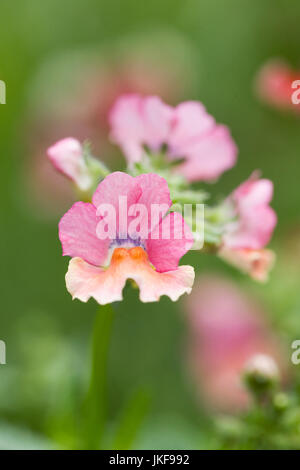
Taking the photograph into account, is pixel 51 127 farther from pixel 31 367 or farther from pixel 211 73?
pixel 31 367

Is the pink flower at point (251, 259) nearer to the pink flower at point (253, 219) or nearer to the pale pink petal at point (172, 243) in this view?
the pink flower at point (253, 219)

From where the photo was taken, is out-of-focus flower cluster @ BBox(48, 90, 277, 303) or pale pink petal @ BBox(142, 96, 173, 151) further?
pale pink petal @ BBox(142, 96, 173, 151)

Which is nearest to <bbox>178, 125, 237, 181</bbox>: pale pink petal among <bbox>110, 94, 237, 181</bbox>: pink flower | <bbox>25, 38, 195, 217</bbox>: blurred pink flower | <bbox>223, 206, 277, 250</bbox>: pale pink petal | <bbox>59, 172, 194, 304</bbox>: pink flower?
<bbox>110, 94, 237, 181</bbox>: pink flower

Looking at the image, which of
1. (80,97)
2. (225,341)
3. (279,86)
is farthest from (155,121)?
(80,97)

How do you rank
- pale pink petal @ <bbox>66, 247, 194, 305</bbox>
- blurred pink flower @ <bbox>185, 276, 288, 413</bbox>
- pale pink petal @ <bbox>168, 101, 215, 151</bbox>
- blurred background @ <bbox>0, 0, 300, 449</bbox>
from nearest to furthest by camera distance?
pale pink petal @ <bbox>66, 247, 194, 305</bbox>
pale pink petal @ <bbox>168, 101, 215, 151</bbox>
blurred background @ <bbox>0, 0, 300, 449</bbox>
blurred pink flower @ <bbox>185, 276, 288, 413</bbox>

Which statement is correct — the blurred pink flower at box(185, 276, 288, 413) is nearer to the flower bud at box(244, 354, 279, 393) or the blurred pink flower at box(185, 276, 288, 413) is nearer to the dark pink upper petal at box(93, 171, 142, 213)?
the flower bud at box(244, 354, 279, 393)

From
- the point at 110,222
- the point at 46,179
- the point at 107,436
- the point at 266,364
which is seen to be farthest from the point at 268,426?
the point at 46,179

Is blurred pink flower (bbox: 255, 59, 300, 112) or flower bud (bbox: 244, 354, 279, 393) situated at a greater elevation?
blurred pink flower (bbox: 255, 59, 300, 112)

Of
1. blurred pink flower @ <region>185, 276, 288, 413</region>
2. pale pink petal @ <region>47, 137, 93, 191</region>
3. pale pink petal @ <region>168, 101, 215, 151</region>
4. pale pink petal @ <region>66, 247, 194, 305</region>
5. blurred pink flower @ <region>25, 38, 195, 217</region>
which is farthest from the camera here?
blurred pink flower @ <region>25, 38, 195, 217</region>

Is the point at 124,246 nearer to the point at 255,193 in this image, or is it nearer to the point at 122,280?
the point at 122,280

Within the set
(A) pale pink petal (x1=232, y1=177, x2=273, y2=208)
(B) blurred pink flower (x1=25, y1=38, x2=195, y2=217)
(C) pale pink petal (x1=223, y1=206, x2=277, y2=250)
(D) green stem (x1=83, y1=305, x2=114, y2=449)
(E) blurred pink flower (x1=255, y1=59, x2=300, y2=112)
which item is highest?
(B) blurred pink flower (x1=25, y1=38, x2=195, y2=217)
